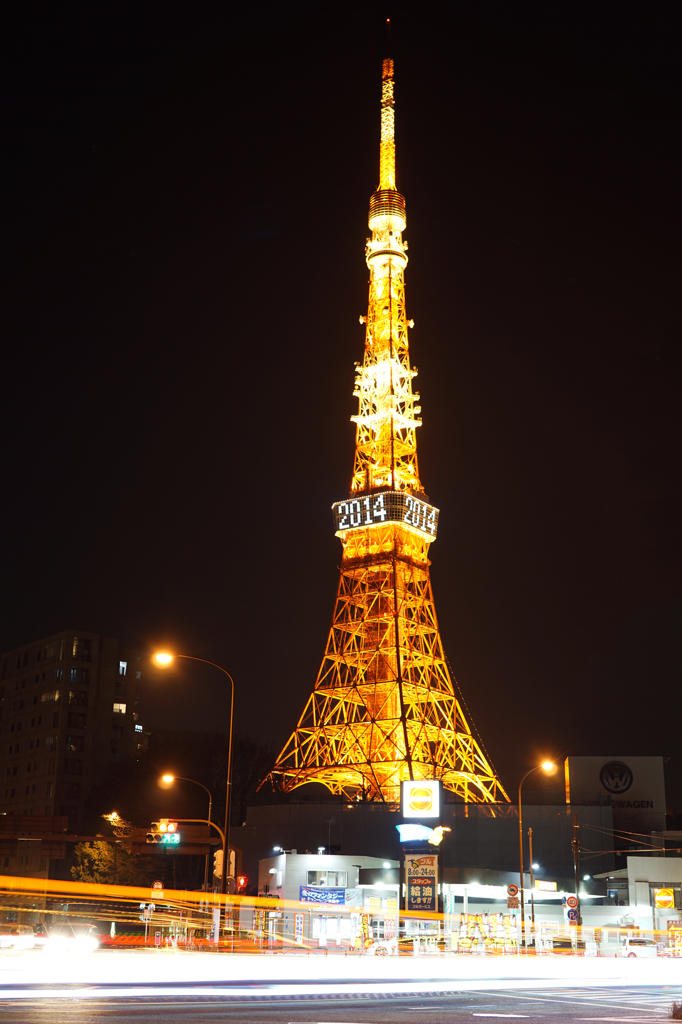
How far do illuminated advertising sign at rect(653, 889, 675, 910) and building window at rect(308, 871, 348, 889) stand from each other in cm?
1945

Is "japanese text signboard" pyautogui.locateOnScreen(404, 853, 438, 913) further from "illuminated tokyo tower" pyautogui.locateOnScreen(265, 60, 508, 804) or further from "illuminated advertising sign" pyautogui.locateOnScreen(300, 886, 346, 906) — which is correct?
"illuminated tokyo tower" pyautogui.locateOnScreen(265, 60, 508, 804)

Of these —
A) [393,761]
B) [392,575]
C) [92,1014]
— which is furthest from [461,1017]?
[392,575]

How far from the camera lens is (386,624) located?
8081 cm

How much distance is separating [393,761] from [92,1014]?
201ft

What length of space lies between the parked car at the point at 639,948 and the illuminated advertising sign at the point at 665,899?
15.5 m

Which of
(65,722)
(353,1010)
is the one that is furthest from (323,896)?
(65,722)

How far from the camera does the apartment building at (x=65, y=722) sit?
324ft

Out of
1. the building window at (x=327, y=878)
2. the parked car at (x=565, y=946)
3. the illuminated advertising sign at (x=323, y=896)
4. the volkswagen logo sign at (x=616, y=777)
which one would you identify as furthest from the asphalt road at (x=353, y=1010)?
the volkswagen logo sign at (x=616, y=777)

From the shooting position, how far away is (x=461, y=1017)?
1477 centimetres

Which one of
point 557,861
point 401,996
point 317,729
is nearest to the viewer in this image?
point 401,996

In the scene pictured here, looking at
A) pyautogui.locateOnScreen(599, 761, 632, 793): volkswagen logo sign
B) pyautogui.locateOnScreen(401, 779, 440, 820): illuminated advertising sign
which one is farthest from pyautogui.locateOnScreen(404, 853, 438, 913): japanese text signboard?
pyautogui.locateOnScreen(599, 761, 632, 793): volkswagen logo sign

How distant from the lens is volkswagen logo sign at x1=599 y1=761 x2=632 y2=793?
80062 mm

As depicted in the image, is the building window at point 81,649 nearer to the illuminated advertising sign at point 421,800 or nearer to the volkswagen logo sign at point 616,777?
the volkswagen logo sign at point 616,777

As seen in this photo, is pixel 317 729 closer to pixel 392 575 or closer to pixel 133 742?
pixel 392 575
